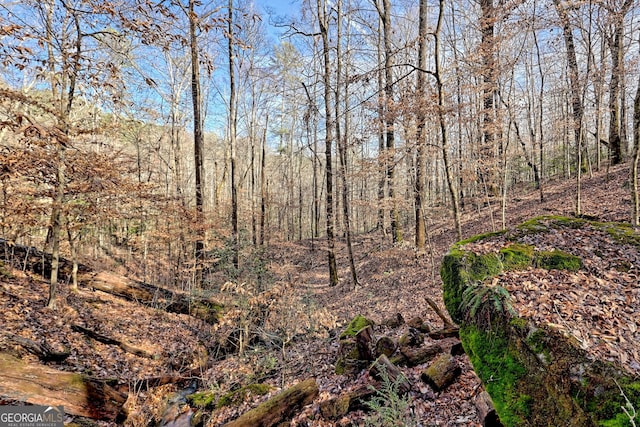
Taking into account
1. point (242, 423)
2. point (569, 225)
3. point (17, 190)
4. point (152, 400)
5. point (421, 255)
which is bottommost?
point (152, 400)

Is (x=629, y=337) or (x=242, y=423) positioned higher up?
(x=629, y=337)

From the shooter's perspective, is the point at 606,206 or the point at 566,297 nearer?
the point at 566,297

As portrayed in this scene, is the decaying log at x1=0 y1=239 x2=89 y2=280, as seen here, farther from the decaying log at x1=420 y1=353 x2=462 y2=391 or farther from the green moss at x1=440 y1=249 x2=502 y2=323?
the green moss at x1=440 y1=249 x2=502 y2=323

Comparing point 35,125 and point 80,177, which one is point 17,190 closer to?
point 80,177

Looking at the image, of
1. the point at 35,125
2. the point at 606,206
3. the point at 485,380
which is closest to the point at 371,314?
the point at 485,380

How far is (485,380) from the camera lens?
284 cm

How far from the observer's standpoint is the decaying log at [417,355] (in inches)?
176

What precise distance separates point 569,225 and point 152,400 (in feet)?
25.4

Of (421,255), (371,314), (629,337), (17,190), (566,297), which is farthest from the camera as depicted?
(421,255)

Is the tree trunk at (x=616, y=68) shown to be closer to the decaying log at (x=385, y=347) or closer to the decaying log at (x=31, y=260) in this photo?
the decaying log at (x=385, y=347)

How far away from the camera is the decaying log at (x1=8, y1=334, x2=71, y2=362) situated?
553 centimetres

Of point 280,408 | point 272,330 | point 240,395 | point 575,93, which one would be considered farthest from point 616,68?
point 240,395

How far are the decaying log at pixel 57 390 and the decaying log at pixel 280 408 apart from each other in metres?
2.25

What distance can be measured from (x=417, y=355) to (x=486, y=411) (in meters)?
1.52
